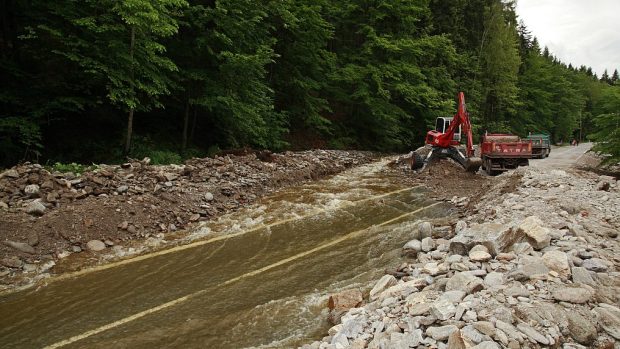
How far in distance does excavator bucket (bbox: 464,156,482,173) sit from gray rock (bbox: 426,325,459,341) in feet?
41.1

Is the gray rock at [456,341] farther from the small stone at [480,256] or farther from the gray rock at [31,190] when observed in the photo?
the gray rock at [31,190]

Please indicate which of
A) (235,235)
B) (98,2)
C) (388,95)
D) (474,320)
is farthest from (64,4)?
(388,95)

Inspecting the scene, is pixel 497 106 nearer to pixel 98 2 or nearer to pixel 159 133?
pixel 159 133

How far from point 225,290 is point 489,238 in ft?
15.2

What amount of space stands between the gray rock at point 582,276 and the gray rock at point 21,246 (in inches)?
344

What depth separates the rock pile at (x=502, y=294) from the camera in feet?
12.1

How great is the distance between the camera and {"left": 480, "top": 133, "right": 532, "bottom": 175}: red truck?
1596 cm

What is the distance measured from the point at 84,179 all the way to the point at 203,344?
636 cm

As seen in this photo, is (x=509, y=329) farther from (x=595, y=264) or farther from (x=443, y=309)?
(x=595, y=264)

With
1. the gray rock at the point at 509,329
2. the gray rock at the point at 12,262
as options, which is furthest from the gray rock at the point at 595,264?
the gray rock at the point at 12,262

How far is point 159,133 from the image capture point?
15961mm

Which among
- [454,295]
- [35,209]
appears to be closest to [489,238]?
[454,295]

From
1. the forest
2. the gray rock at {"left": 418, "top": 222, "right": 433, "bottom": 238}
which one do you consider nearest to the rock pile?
the gray rock at {"left": 418, "top": 222, "right": 433, "bottom": 238}

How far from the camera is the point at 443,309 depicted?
13.3 ft
